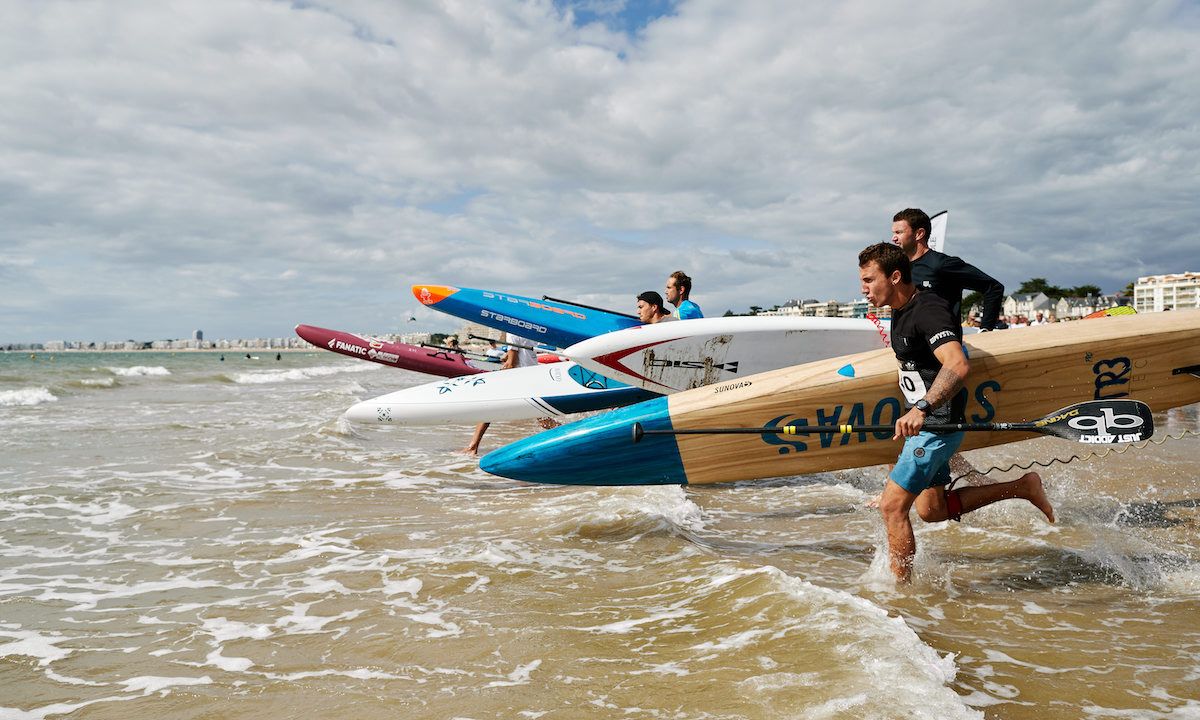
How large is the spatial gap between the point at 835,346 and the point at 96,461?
323 inches

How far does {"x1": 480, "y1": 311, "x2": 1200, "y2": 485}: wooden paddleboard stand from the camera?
4.54m

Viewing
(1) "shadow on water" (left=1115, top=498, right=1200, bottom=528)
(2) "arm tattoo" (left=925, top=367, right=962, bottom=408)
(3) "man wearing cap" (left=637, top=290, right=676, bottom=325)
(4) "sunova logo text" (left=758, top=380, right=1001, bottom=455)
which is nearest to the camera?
(2) "arm tattoo" (left=925, top=367, right=962, bottom=408)

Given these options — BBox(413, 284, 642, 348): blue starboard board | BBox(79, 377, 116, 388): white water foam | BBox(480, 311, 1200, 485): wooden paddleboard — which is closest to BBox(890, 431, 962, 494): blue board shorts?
BBox(480, 311, 1200, 485): wooden paddleboard

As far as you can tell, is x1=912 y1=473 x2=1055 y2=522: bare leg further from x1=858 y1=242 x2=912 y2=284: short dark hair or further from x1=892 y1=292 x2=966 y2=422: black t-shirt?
x1=858 y1=242 x2=912 y2=284: short dark hair

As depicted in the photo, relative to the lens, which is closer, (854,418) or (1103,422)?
(1103,422)

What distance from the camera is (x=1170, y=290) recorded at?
353 ft

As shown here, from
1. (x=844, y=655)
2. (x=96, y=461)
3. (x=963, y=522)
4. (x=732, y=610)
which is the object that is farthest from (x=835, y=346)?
(x=96, y=461)

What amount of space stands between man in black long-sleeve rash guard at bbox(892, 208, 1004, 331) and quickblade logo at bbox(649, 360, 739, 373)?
2275 mm

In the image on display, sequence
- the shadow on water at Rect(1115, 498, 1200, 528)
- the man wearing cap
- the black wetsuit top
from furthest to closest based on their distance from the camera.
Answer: the man wearing cap
the shadow on water at Rect(1115, 498, 1200, 528)
the black wetsuit top

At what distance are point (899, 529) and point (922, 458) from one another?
0.39 m

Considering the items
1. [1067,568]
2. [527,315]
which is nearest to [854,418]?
[1067,568]

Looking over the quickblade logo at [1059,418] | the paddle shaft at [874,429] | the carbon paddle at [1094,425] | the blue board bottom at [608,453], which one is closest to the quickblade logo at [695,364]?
the blue board bottom at [608,453]

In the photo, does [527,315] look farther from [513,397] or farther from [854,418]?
[854,418]

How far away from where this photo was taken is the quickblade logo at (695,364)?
691cm
